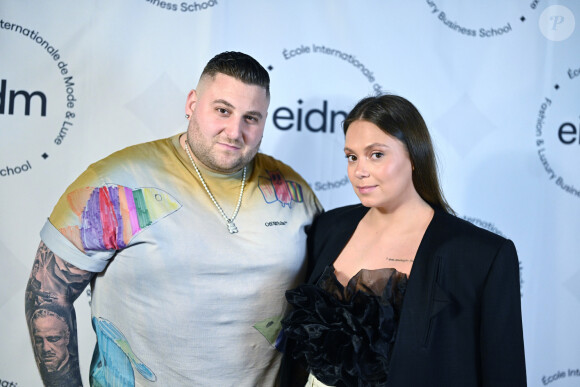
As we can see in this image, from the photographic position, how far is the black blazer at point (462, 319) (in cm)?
146

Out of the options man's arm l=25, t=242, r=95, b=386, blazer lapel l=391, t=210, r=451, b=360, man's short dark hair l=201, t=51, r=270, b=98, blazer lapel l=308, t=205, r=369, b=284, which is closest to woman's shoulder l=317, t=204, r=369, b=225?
blazer lapel l=308, t=205, r=369, b=284

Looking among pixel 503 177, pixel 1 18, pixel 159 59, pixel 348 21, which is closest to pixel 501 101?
pixel 503 177

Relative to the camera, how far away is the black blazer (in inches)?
57.4

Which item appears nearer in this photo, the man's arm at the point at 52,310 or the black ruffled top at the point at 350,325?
the black ruffled top at the point at 350,325

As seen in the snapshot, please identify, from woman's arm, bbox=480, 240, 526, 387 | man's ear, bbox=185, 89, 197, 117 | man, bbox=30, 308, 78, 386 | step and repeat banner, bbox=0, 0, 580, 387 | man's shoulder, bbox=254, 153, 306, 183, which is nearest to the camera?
woman's arm, bbox=480, 240, 526, 387

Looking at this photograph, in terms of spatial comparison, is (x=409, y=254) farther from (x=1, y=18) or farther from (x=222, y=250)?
(x=1, y=18)

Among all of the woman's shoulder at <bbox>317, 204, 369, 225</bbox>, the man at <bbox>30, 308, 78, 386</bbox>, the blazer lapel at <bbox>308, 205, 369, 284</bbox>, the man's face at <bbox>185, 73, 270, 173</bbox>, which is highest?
the man's face at <bbox>185, 73, 270, 173</bbox>

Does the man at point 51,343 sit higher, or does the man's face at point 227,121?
the man's face at point 227,121

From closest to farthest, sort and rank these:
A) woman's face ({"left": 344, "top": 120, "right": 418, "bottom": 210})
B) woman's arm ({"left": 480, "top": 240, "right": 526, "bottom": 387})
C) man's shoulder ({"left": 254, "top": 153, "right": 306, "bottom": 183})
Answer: woman's arm ({"left": 480, "top": 240, "right": 526, "bottom": 387}) → woman's face ({"left": 344, "top": 120, "right": 418, "bottom": 210}) → man's shoulder ({"left": 254, "top": 153, "right": 306, "bottom": 183})

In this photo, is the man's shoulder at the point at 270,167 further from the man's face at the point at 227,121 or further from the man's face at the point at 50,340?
the man's face at the point at 50,340

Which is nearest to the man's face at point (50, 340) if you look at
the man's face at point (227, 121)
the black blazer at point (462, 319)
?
the man's face at point (227, 121)

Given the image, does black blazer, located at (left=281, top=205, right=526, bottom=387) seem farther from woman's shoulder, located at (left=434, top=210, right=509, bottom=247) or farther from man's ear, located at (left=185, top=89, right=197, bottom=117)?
man's ear, located at (left=185, top=89, right=197, bottom=117)

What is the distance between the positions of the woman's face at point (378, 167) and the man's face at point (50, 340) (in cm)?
113

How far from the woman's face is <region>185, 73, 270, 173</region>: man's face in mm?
361
